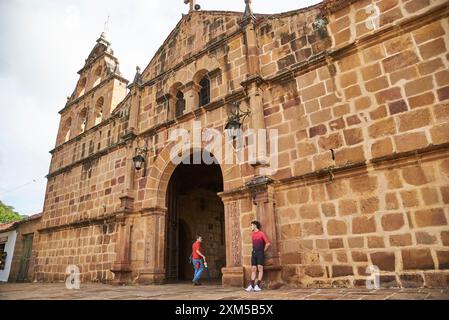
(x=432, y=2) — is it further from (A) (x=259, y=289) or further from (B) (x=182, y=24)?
(B) (x=182, y=24)

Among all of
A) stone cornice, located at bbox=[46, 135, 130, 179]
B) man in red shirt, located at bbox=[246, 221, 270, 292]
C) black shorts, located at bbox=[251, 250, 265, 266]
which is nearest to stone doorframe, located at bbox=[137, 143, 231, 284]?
stone cornice, located at bbox=[46, 135, 130, 179]

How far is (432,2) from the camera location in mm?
5215

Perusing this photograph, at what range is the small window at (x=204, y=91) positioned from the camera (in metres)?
8.95

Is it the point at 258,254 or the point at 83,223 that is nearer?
the point at 258,254

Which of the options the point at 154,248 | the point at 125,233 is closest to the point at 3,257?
the point at 125,233

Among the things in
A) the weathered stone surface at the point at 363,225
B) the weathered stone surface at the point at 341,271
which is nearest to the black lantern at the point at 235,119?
the weathered stone surface at the point at 363,225

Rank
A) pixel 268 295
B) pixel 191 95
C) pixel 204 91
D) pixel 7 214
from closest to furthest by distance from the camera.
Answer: pixel 268 295 < pixel 191 95 < pixel 204 91 < pixel 7 214

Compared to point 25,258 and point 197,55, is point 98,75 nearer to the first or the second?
point 197,55

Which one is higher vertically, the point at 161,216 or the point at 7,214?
the point at 7,214

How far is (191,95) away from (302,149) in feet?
13.1

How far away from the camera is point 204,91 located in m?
9.06

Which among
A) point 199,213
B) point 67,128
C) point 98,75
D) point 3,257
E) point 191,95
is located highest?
point 98,75

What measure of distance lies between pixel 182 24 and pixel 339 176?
7.33m

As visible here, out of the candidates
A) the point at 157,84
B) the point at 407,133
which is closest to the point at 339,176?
the point at 407,133
